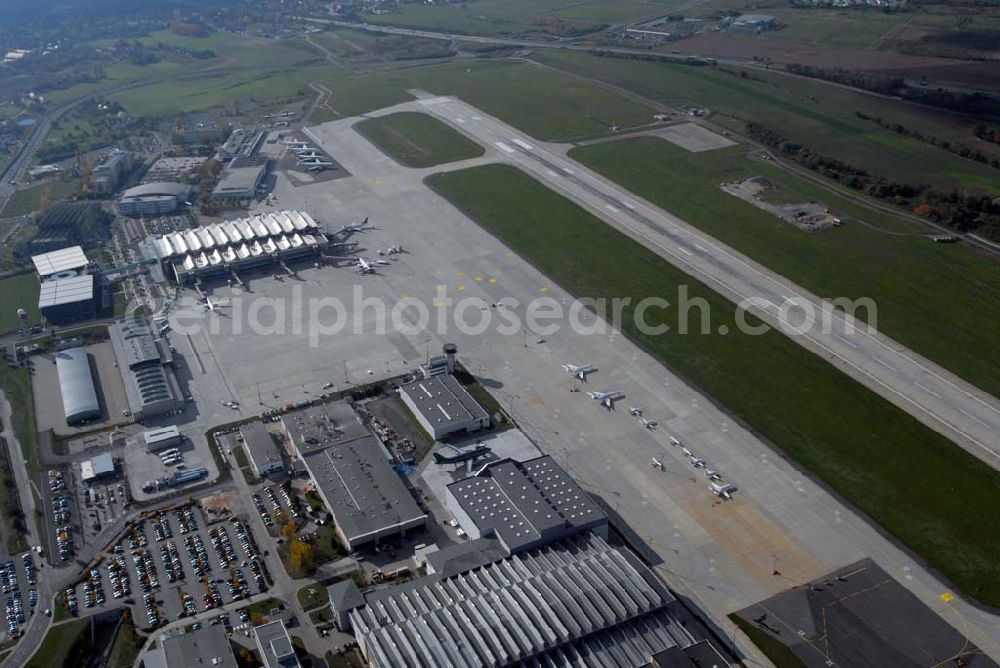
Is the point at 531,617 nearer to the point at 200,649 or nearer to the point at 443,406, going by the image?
the point at 200,649

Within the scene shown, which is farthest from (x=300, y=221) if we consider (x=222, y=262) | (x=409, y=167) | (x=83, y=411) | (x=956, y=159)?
(x=956, y=159)

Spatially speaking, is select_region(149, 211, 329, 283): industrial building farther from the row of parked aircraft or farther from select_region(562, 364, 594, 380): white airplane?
the row of parked aircraft

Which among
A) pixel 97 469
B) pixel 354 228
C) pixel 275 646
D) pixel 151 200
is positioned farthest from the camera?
pixel 151 200

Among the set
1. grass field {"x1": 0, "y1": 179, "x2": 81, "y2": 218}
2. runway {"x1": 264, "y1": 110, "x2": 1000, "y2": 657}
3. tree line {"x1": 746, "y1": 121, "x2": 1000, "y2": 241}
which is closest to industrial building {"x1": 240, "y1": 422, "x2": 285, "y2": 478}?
runway {"x1": 264, "y1": 110, "x2": 1000, "y2": 657}

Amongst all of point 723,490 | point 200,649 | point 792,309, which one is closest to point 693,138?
point 792,309

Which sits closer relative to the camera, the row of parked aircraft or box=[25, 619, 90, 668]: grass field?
box=[25, 619, 90, 668]: grass field

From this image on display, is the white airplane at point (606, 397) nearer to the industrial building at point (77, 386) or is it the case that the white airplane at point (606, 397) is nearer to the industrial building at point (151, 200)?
the industrial building at point (77, 386)

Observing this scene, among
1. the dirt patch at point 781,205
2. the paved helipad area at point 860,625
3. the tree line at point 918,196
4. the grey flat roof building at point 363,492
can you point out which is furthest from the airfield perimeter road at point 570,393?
the tree line at point 918,196
